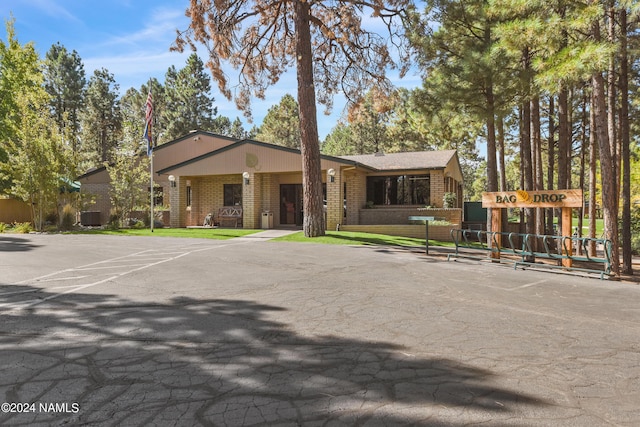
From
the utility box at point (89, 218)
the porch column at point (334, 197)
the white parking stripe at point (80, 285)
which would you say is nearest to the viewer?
the white parking stripe at point (80, 285)

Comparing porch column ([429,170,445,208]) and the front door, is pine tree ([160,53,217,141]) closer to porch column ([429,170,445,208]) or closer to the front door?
the front door

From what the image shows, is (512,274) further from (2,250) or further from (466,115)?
(2,250)

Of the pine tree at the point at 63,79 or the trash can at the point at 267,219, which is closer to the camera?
the trash can at the point at 267,219

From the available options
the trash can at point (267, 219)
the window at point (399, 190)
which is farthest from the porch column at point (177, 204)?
the window at point (399, 190)

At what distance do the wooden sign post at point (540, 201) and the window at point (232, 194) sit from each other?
15381 millimetres

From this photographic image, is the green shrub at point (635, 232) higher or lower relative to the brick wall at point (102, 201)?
lower

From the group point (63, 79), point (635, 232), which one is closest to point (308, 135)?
point (635, 232)

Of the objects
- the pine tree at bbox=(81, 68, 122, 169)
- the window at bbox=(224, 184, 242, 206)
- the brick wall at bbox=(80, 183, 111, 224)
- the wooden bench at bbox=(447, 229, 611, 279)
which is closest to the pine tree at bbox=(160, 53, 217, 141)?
the pine tree at bbox=(81, 68, 122, 169)

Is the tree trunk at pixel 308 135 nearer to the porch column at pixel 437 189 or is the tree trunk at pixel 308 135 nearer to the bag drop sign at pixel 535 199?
the bag drop sign at pixel 535 199

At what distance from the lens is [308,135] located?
15492 millimetres

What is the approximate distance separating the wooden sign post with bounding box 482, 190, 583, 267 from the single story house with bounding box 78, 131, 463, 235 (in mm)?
7763

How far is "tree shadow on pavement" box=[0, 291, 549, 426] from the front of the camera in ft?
8.45

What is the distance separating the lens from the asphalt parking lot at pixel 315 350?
2646 mm

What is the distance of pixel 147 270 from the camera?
817 centimetres
